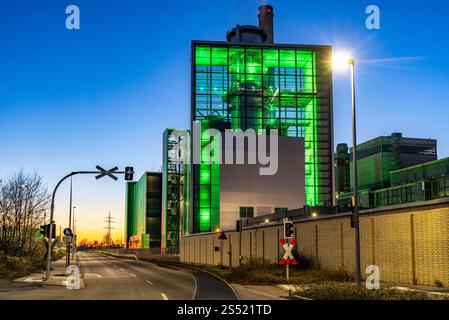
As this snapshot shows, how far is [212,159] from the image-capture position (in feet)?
258

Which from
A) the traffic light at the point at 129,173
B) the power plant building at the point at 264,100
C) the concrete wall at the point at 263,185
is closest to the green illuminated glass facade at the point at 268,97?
the power plant building at the point at 264,100

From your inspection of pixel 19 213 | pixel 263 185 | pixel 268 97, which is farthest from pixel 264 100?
pixel 19 213

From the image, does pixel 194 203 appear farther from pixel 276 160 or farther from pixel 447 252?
pixel 447 252

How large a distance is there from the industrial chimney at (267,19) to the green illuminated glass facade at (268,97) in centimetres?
900

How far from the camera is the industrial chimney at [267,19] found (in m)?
92.6

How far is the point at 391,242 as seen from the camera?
2573 centimetres

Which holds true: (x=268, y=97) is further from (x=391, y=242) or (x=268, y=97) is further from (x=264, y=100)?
(x=391, y=242)

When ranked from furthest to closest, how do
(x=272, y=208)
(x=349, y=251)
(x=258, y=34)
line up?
(x=258, y=34), (x=272, y=208), (x=349, y=251)

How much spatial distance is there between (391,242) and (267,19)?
74.7m

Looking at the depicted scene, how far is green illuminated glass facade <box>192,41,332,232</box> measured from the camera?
267 feet

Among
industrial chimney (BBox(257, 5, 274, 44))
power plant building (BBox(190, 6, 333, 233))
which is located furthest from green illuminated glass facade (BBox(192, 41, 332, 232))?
industrial chimney (BBox(257, 5, 274, 44))

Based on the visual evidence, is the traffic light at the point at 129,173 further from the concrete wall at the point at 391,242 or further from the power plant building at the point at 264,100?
the power plant building at the point at 264,100
